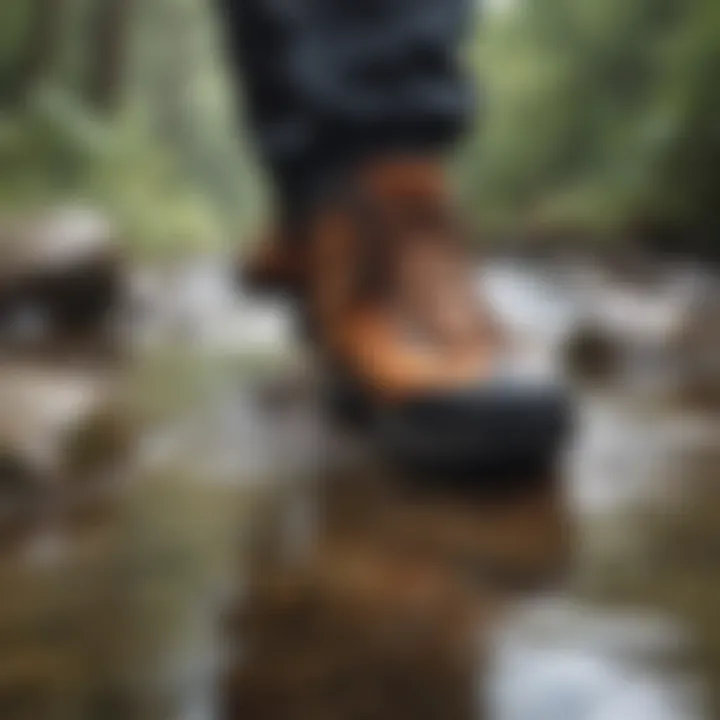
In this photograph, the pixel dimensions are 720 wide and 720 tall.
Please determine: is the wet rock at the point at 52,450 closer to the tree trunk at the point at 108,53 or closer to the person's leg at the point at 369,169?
the person's leg at the point at 369,169

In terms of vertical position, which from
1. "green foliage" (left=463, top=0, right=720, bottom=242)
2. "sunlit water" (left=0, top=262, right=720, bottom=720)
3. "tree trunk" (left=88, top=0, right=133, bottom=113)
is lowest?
"sunlit water" (left=0, top=262, right=720, bottom=720)

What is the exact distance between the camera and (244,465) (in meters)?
0.70

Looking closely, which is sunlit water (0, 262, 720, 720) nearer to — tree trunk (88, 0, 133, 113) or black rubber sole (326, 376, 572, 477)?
black rubber sole (326, 376, 572, 477)

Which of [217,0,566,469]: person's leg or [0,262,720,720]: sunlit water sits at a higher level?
[217,0,566,469]: person's leg

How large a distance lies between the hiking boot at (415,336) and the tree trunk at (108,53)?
1.63 metres

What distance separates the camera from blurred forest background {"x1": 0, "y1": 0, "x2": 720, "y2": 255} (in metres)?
1.87

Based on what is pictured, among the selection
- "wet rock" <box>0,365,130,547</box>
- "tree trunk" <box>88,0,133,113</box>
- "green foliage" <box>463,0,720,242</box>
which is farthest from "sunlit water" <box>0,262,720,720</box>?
"tree trunk" <box>88,0,133,113</box>

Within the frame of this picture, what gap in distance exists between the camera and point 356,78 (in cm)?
77

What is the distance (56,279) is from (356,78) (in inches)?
26.4

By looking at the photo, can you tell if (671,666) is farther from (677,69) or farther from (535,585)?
(677,69)

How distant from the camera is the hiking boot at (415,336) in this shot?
0.64m

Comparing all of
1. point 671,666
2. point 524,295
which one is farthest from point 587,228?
point 671,666

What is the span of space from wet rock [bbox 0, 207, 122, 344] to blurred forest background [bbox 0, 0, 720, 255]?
48 cm

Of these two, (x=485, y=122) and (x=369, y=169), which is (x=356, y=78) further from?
(x=485, y=122)
